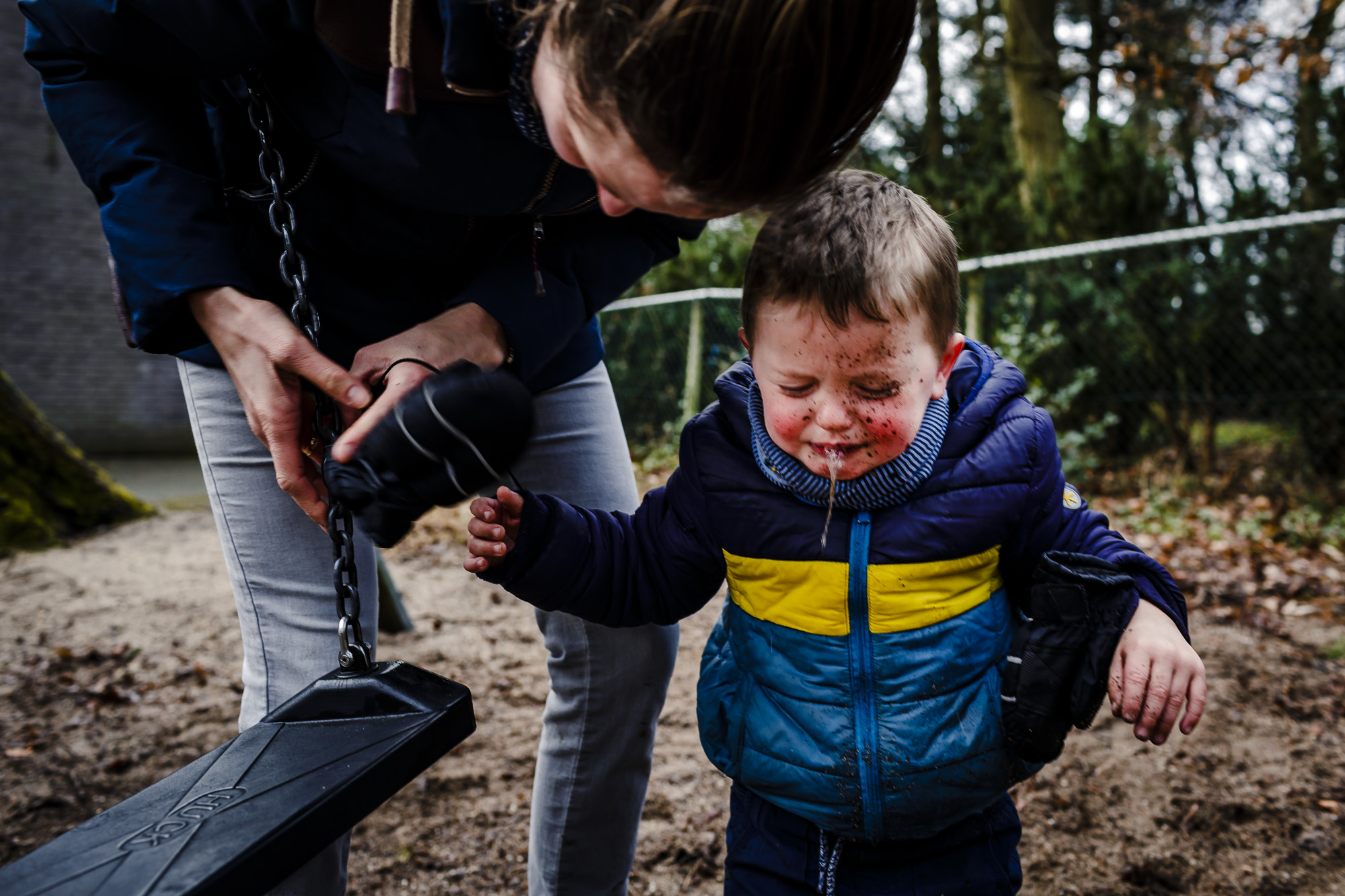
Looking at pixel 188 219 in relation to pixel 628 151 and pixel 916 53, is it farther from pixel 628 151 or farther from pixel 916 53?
pixel 916 53

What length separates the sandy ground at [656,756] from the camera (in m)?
2.25

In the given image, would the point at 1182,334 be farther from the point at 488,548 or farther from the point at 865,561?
the point at 488,548

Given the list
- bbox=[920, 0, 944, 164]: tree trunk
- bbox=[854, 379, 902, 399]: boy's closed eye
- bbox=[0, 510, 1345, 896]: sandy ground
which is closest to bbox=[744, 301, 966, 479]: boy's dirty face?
bbox=[854, 379, 902, 399]: boy's closed eye

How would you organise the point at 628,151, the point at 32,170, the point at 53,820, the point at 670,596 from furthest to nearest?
the point at 32,170 < the point at 53,820 < the point at 670,596 < the point at 628,151

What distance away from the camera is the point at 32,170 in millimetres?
12547

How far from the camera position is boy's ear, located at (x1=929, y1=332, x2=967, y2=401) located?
1493 mm

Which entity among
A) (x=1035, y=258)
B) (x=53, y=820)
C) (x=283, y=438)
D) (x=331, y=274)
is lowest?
(x=53, y=820)

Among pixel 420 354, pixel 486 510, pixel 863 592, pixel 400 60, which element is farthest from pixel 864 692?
pixel 400 60

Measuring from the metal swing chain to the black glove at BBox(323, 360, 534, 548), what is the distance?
0.39 ft

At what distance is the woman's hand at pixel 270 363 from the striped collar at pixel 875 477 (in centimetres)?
65

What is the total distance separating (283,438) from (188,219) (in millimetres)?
333

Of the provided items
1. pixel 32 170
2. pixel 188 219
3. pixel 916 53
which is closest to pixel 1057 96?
pixel 916 53

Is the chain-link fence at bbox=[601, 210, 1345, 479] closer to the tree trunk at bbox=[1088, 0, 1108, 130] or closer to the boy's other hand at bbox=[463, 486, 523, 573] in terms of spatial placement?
the tree trunk at bbox=[1088, 0, 1108, 130]

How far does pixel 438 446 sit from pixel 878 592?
28.6 inches
